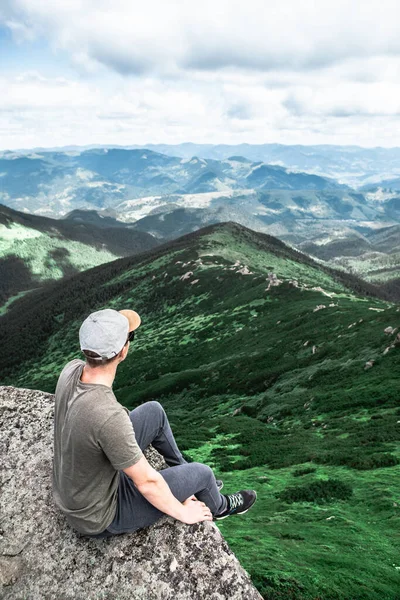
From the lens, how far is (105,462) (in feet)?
23.5

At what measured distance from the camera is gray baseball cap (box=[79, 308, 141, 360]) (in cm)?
711

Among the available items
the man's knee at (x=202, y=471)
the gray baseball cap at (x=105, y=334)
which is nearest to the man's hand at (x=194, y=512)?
the man's knee at (x=202, y=471)

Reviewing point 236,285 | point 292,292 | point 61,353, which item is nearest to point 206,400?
point 292,292

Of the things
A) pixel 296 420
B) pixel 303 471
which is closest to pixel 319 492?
pixel 303 471

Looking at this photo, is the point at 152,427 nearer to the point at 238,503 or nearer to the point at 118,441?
the point at 118,441

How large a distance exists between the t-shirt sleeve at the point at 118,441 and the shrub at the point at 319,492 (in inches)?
522

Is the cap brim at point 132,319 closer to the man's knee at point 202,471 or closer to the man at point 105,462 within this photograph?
the man at point 105,462

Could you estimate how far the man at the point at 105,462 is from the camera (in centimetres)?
679

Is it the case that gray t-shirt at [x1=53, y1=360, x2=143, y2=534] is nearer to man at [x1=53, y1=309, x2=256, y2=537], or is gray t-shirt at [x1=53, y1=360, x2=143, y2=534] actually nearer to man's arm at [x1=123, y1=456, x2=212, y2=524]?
man at [x1=53, y1=309, x2=256, y2=537]

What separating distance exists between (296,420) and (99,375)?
1296 inches

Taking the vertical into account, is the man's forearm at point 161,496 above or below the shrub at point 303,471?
above

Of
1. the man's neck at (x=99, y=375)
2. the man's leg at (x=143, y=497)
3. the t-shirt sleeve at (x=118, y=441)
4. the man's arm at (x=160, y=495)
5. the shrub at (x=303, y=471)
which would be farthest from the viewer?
the shrub at (x=303, y=471)

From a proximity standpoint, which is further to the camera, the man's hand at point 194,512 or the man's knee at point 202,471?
the man's knee at point 202,471

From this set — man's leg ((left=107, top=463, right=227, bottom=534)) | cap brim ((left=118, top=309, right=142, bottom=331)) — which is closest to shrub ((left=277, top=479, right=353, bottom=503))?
man's leg ((left=107, top=463, right=227, bottom=534))
